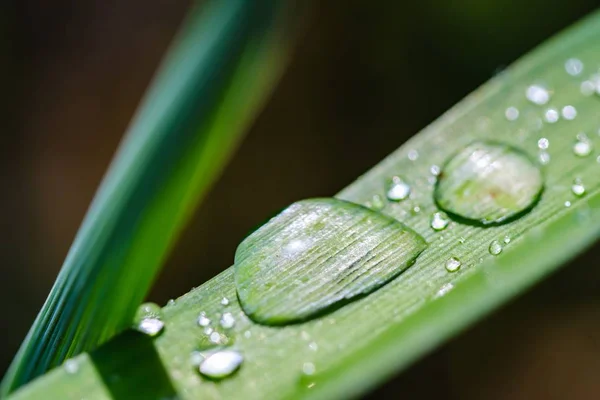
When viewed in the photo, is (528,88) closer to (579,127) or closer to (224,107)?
(579,127)

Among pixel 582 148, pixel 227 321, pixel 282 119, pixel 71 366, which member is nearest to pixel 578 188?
pixel 582 148

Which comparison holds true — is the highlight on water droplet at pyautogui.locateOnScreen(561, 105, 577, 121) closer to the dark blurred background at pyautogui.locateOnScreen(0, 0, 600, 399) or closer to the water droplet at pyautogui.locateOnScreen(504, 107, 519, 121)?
the water droplet at pyautogui.locateOnScreen(504, 107, 519, 121)

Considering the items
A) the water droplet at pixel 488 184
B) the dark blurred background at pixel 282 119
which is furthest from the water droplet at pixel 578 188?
the dark blurred background at pixel 282 119

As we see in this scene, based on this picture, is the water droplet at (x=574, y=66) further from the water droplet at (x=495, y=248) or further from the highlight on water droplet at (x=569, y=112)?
the water droplet at (x=495, y=248)

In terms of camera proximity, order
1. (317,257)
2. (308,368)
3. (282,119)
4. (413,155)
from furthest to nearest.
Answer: (282,119) → (413,155) → (317,257) → (308,368)

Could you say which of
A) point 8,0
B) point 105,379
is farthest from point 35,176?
point 105,379

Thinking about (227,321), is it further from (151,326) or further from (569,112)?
(569,112)

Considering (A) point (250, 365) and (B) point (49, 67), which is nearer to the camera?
(A) point (250, 365)
